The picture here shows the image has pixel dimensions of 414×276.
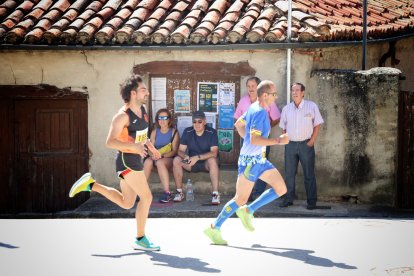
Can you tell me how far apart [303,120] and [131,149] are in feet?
12.9

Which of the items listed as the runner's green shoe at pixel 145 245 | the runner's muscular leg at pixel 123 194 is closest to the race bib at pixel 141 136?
the runner's muscular leg at pixel 123 194

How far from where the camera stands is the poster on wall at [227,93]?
36.7 ft

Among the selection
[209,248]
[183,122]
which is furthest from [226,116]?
[209,248]

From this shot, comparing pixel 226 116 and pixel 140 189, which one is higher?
pixel 226 116

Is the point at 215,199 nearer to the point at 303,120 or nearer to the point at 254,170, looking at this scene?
the point at 303,120

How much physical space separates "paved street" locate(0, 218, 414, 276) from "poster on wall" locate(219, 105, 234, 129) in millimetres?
2555

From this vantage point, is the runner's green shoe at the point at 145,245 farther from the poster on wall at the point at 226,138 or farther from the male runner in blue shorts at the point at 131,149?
the poster on wall at the point at 226,138

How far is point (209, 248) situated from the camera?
720 cm

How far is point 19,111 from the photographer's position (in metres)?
11.6

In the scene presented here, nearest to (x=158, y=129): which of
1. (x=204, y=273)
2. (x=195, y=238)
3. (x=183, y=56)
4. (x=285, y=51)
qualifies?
(x=183, y=56)

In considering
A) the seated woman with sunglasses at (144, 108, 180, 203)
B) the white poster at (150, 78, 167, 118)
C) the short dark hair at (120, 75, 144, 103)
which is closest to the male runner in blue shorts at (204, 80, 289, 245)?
the short dark hair at (120, 75, 144, 103)

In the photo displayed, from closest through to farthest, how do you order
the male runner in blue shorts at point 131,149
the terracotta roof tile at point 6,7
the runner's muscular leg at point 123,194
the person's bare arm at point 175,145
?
the male runner in blue shorts at point 131,149 < the runner's muscular leg at point 123,194 < the person's bare arm at point 175,145 < the terracotta roof tile at point 6,7

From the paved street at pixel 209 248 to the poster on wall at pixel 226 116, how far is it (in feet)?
8.38

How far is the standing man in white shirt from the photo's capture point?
9.88m
